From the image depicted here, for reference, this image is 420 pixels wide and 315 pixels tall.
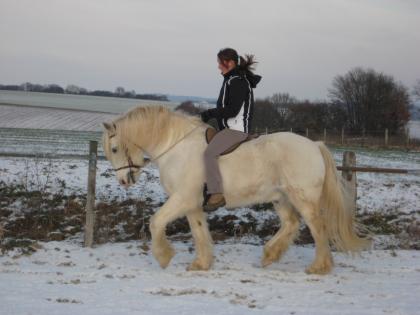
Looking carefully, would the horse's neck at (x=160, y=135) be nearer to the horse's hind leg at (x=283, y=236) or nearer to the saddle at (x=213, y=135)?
the saddle at (x=213, y=135)

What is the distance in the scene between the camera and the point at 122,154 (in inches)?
251

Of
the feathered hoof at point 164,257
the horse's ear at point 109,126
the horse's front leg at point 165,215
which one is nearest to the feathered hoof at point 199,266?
the feathered hoof at point 164,257

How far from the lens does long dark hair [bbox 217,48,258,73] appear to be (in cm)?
624

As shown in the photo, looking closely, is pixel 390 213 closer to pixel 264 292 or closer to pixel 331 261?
pixel 331 261

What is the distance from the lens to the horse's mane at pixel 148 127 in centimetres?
629

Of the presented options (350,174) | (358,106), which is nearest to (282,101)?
(358,106)

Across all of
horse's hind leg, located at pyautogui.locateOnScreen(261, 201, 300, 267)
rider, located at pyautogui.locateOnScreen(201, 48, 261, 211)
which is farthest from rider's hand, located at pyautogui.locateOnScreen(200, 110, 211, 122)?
horse's hind leg, located at pyautogui.locateOnScreen(261, 201, 300, 267)

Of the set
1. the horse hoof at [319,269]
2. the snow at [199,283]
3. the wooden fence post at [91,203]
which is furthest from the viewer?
the wooden fence post at [91,203]

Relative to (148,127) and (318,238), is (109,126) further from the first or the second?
(318,238)

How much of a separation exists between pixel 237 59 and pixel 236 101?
53 centimetres

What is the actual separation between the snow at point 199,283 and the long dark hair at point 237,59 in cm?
242

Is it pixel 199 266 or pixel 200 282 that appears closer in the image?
pixel 200 282

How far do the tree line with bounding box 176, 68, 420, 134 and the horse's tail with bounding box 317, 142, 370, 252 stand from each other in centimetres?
4331

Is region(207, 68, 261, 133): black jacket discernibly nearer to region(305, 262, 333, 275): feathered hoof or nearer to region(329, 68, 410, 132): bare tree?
region(305, 262, 333, 275): feathered hoof
